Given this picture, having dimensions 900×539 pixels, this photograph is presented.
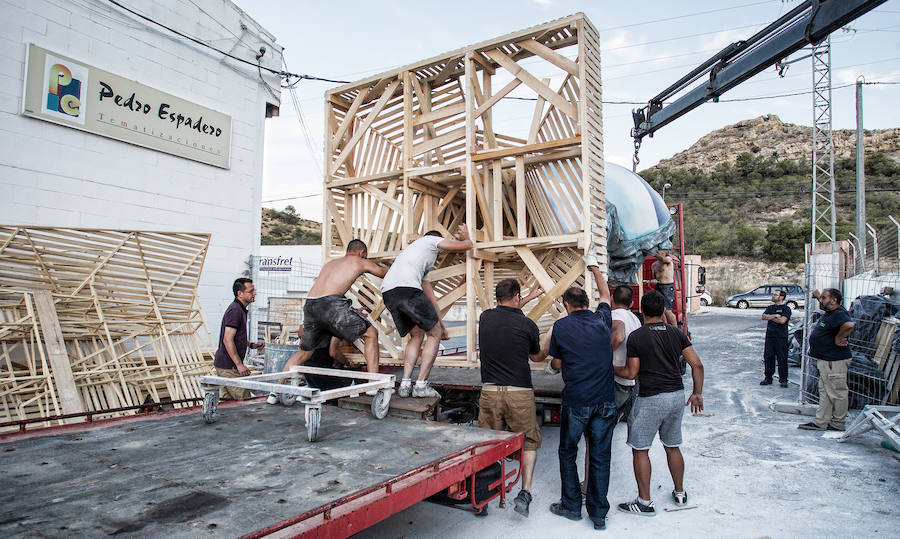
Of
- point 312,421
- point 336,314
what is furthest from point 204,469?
point 336,314

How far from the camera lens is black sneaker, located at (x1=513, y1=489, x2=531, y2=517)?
154 inches

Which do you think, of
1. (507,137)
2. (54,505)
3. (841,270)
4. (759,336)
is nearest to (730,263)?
(759,336)

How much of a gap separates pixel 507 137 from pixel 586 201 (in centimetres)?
237

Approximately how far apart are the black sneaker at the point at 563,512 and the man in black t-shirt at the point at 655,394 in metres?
0.44

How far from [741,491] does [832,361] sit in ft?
9.91

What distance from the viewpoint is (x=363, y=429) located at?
3.79m

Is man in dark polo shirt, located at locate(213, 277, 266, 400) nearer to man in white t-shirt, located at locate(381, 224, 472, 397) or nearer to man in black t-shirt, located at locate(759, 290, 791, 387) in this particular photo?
man in white t-shirt, located at locate(381, 224, 472, 397)

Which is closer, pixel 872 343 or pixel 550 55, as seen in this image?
pixel 550 55

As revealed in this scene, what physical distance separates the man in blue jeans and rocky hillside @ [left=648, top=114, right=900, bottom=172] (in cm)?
6272

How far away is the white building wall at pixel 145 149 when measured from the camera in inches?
280

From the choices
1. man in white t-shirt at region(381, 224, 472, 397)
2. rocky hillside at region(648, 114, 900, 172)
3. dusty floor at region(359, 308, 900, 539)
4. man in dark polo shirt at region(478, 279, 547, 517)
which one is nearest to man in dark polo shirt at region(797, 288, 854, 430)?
dusty floor at region(359, 308, 900, 539)

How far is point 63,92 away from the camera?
7.50 m

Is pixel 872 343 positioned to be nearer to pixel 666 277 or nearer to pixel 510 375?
pixel 666 277

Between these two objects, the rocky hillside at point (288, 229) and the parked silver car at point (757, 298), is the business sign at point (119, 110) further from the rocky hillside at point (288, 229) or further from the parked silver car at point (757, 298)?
the rocky hillside at point (288, 229)
